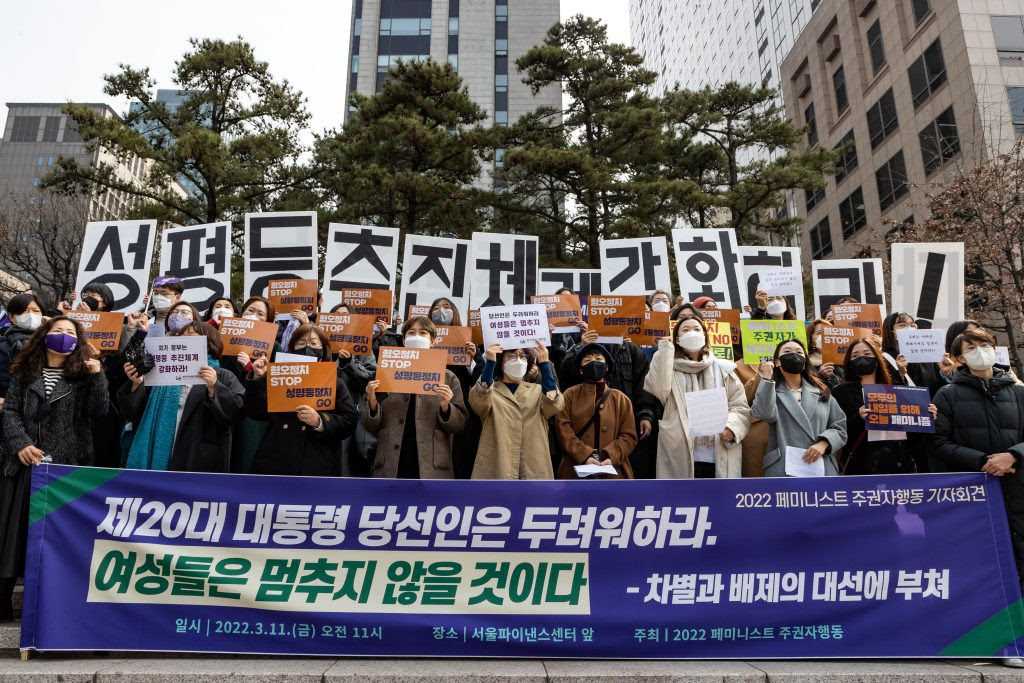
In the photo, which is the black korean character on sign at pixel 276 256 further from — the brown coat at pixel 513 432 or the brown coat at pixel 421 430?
the brown coat at pixel 513 432

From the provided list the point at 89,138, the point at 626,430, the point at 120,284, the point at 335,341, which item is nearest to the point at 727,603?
the point at 626,430

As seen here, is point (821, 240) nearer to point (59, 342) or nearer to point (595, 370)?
point (595, 370)

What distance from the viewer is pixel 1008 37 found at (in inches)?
979

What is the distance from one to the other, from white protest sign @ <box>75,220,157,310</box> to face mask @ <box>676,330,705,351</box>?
5700 mm

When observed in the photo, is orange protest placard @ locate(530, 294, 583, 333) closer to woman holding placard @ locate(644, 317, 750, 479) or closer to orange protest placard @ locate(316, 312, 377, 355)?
woman holding placard @ locate(644, 317, 750, 479)

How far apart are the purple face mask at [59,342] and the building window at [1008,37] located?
3128 centimetres

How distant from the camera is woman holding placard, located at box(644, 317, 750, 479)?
482 cm

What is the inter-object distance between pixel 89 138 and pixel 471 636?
15706mm

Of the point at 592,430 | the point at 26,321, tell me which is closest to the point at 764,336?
the point at 592,430

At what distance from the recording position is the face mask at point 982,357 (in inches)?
183

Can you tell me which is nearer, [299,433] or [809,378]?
[299,433]

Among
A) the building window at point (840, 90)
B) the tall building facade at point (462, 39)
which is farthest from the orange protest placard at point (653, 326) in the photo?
the tall building facade at point (462, 39)

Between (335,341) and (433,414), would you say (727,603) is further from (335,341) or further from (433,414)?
(335,341)

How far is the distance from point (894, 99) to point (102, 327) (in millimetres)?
33952
